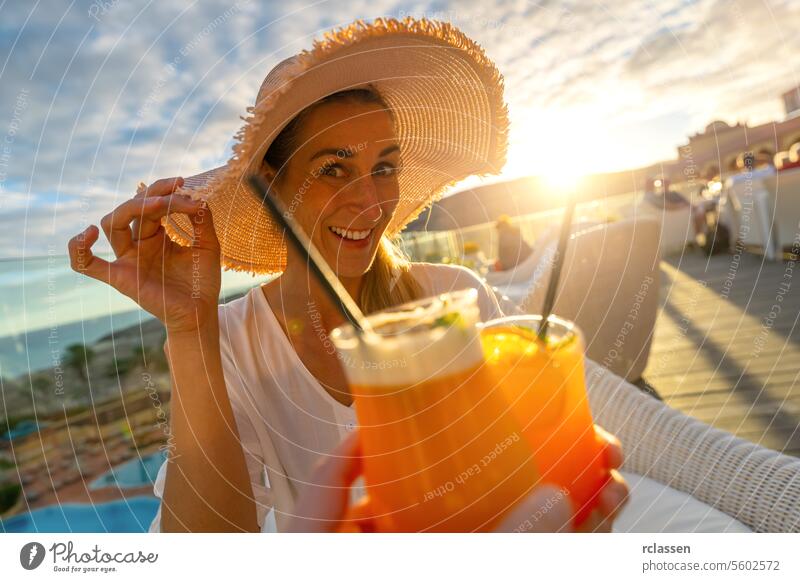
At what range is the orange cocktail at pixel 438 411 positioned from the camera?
0.36 metres

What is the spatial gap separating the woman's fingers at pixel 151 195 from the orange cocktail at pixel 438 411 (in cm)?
33

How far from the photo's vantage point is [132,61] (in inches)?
27.0

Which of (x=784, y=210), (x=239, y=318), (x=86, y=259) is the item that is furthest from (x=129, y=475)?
(x=784, y=210)

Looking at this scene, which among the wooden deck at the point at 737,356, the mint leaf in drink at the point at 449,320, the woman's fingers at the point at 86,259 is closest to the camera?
the mint leaf in drink at the point at 449,320

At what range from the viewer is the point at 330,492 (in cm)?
47

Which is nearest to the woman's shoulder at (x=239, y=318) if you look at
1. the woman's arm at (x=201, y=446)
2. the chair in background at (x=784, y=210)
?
the woman's arm at (x=201, y=446)

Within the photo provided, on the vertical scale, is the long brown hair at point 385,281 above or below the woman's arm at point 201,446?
above

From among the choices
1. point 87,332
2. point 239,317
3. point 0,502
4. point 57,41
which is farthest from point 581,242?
point 0,502

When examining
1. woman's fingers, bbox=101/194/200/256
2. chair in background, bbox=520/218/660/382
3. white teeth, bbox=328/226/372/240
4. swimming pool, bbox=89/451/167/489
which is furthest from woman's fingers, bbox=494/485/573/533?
swimming pool, bbox=89/451/167/489

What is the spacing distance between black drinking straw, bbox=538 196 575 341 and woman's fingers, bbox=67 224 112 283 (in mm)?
446

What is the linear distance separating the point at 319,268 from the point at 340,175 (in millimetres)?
330

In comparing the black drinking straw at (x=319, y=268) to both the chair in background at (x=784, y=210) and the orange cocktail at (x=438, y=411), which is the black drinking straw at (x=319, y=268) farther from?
the chair in background at (x=784, y=210)

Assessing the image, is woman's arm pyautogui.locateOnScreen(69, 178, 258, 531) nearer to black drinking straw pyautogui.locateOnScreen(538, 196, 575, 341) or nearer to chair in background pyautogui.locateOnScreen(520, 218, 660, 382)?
black drinking straw pyautogui.locateOnScreen(538, 196, 575, 341)

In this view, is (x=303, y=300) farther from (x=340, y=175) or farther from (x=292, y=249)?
(x=340, y=175)
